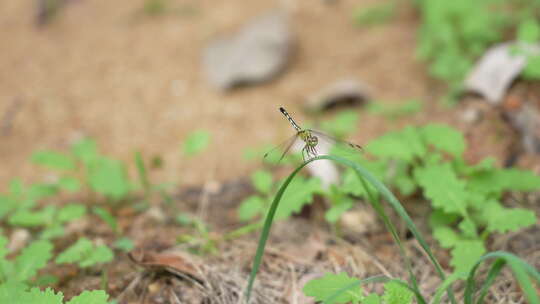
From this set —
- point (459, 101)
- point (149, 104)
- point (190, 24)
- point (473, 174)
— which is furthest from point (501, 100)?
point (190, 24)

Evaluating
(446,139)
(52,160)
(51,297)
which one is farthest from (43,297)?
(446,139)

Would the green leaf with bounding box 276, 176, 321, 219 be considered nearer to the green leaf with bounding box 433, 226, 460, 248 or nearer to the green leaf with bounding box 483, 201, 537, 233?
the green leaf with bounding box 433, 226, 460, 248

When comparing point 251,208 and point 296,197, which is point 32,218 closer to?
point 251,208

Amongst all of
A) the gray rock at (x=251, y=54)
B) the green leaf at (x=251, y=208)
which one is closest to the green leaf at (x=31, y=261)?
the green leaf at (x=251, y=208)

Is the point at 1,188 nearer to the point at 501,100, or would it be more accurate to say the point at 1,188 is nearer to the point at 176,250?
the point at 176,250

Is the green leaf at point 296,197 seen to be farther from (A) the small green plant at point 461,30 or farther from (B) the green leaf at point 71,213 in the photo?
(A) the small green plant at point 461,30

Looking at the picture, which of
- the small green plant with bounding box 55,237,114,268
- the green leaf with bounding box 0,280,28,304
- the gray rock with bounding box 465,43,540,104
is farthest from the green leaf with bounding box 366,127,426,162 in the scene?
Answer: the green leaf with bounding box 0,280,28,304
